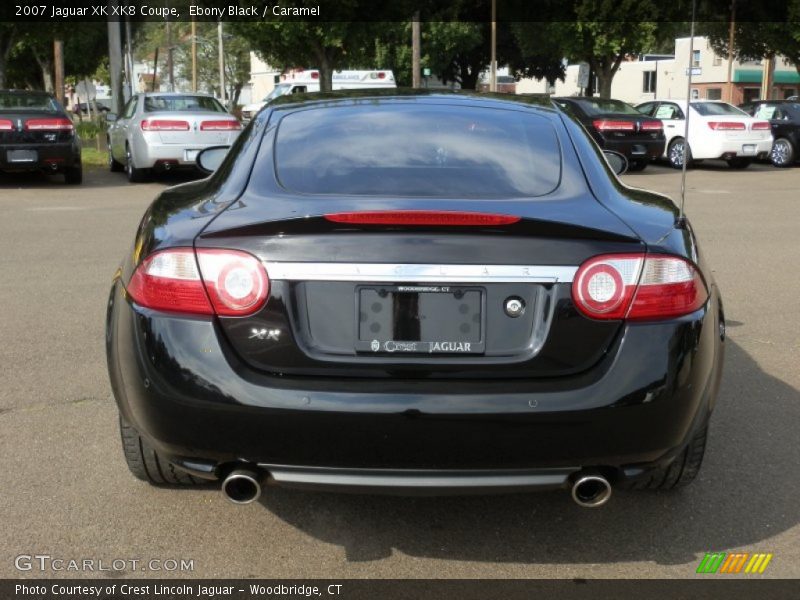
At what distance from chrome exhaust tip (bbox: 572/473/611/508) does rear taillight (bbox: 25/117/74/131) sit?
542 inches

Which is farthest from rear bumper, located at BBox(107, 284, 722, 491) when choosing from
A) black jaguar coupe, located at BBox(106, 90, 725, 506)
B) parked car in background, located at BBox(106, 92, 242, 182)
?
parked car in background, located at BBox(106, 92, 242, 182)

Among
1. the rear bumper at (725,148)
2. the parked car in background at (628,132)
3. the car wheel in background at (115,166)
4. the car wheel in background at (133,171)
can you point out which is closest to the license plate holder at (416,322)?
the car wheel in background at (133,171)

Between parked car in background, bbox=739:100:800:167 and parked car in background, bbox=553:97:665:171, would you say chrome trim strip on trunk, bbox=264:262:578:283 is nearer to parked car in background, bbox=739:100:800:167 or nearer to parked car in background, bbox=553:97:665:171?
parked car in background, bbox=553:97:665:171

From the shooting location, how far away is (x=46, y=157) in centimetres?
1544

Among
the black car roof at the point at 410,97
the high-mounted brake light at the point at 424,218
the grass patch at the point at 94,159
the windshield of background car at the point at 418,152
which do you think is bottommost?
the grass patch at the point at 94,159

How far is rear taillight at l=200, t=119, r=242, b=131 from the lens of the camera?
52.1 ft

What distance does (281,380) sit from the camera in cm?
294

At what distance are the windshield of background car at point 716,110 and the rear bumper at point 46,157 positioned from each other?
40.9 feet

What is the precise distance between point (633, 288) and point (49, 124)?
45.5 ft

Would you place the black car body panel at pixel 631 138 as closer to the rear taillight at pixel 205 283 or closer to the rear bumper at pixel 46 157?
the rear bumper at pixel 46 157

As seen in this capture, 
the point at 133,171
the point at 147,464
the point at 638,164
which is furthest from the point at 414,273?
the point at 638,164

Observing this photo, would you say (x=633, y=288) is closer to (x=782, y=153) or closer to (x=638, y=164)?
(x=638, y=164)

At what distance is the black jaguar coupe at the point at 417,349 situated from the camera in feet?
9.52
